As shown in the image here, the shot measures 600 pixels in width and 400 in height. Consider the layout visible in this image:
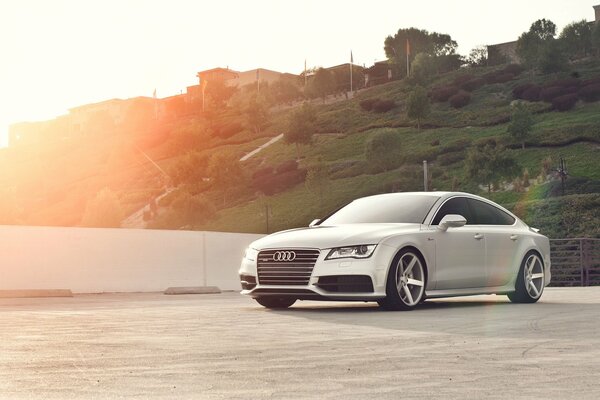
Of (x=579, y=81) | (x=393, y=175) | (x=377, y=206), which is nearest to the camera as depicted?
A: (x=377, y=206)

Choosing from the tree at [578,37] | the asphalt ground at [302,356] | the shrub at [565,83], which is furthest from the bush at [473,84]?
the asphalt ground at [302,356]

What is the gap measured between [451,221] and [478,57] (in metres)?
122

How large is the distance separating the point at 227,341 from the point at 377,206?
208 inches

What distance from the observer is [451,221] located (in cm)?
1188

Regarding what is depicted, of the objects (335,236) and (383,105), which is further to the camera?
(383,105)

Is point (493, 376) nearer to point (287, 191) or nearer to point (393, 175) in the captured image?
point (393, 175)

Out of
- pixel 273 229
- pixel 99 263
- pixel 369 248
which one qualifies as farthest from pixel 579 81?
pixel 369 248

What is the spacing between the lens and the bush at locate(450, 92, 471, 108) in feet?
334

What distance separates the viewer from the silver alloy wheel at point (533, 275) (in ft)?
43.7

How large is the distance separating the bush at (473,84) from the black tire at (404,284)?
325 ft

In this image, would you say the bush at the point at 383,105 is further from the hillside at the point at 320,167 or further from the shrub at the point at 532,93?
the shrub at the point at 532,93

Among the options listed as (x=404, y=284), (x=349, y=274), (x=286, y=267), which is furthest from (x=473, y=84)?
(x=349, y=274)

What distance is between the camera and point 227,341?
7.69 meters

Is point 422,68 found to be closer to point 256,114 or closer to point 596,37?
point 596,37
